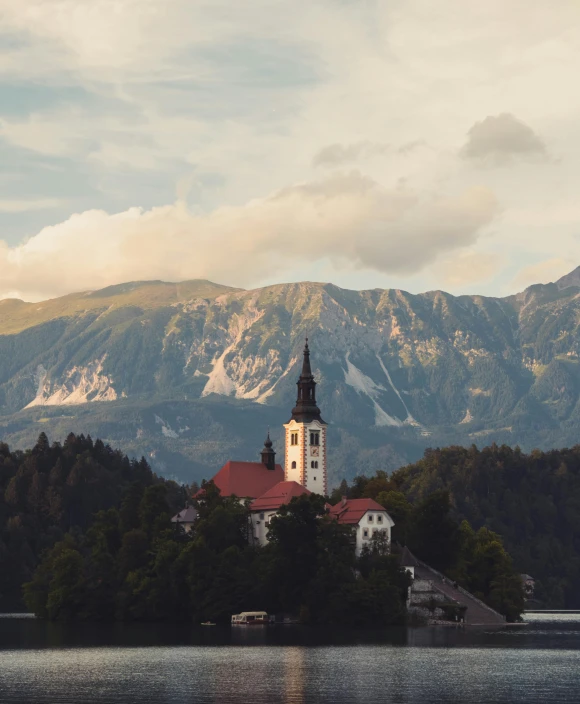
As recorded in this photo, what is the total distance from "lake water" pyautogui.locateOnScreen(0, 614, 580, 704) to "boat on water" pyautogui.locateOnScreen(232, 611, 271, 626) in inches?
234

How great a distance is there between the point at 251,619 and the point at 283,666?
178ft

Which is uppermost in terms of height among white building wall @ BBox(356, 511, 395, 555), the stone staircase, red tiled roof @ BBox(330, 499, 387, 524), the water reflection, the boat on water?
red tiled roof @ BBox(330, 499, 387, 524)

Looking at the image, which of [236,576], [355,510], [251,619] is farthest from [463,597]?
[236,576]

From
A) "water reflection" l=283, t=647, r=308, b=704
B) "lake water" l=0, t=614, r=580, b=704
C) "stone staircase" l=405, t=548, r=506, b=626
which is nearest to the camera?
"water reflection" l=283, t=647, r=308, b=704

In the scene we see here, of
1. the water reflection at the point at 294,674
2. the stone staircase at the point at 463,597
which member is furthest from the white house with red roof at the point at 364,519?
the water reflection at the point at 294,674

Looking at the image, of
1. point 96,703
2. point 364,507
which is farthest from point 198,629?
point 96,703

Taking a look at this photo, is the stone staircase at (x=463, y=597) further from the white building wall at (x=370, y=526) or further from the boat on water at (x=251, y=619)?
the boat on water at (x=251, y=619)

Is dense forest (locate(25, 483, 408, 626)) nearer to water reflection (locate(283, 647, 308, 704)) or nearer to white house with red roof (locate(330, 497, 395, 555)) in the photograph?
white house with red roof (locate(330, 497, 395, 555))

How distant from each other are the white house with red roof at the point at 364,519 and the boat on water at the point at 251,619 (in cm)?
1693

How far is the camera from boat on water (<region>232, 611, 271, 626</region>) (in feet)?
600

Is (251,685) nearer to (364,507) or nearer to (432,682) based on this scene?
(432,682)

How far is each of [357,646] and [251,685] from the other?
34.1m

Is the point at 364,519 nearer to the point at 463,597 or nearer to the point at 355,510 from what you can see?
the point at 355,510

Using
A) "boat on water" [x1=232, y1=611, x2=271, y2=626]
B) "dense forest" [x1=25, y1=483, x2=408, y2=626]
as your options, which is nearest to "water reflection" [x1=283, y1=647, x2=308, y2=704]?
"dense forest" [x1=25, y1=483, x2=408, y2=626]
